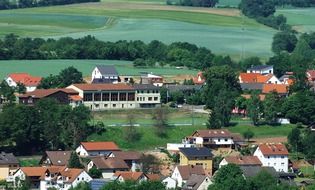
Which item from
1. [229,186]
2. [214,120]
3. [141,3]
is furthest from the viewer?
[141,3]

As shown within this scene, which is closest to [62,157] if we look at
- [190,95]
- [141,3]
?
[190,95]

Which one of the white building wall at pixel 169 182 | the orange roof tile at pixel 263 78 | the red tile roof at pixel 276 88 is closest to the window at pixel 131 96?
the red tile roof at pixel 276 88

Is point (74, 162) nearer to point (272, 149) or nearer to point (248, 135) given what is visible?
point (272, 149)

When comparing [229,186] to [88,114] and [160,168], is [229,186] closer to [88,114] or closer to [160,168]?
[160,168]

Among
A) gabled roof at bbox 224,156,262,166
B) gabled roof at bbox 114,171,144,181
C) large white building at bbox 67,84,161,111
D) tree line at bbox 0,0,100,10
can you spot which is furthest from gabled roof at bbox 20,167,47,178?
tree line at bbox 0,0,100,10

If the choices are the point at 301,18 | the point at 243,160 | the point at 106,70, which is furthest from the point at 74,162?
the point at 301,18

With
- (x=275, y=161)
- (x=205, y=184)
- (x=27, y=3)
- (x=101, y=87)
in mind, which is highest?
(x=101, y=87)

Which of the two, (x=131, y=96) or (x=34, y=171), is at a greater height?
(x=34, y=171)
